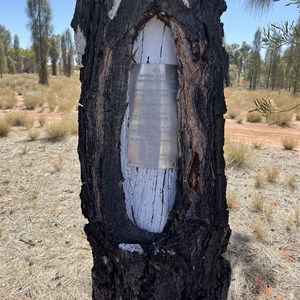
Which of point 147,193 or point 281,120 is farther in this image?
point 281,120

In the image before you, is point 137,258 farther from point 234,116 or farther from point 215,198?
point 234,116

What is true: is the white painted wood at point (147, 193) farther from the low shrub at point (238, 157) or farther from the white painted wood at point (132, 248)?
the low shrub at point (238, 157)

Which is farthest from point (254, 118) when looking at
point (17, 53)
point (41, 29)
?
point (17, 53)

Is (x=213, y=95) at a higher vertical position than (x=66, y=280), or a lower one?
higher

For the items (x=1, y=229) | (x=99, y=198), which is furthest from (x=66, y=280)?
(x=99, y=198)

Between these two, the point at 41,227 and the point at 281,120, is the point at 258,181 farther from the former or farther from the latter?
the point at 281,120

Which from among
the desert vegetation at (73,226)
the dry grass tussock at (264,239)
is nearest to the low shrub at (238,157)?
the desert vegetation at (73,226)
